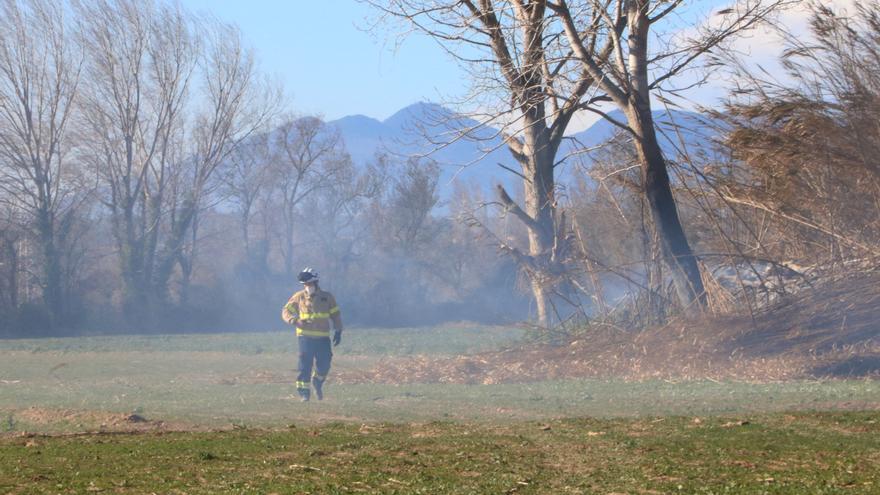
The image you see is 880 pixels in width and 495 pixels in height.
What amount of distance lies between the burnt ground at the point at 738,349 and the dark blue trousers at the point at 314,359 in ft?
9.69

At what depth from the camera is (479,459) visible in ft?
26.2

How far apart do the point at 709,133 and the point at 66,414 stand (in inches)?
522

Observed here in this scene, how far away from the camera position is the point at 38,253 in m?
48.0

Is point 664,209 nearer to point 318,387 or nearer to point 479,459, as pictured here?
point 318,387

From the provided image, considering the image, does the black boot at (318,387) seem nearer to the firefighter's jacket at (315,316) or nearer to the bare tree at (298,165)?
the firefighter's jacket at (315,316)

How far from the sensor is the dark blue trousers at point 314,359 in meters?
16.5

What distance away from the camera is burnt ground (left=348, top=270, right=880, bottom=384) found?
16.6m

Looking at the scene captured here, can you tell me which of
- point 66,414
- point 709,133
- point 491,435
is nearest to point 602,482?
point 491,435

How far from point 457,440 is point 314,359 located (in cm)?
814

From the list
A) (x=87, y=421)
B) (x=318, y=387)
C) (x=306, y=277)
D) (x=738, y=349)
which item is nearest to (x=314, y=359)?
(x=318, y=387)

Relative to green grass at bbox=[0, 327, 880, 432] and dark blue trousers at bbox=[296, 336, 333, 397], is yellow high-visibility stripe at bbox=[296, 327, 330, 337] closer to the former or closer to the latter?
dark blue trousers at bbox=[296, 336, 333, 397]

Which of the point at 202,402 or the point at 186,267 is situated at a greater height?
the point at 186,267

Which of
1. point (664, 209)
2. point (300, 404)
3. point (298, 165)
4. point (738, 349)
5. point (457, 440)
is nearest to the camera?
point (457, 440)

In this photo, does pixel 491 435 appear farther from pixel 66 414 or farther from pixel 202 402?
pixel 202 402
